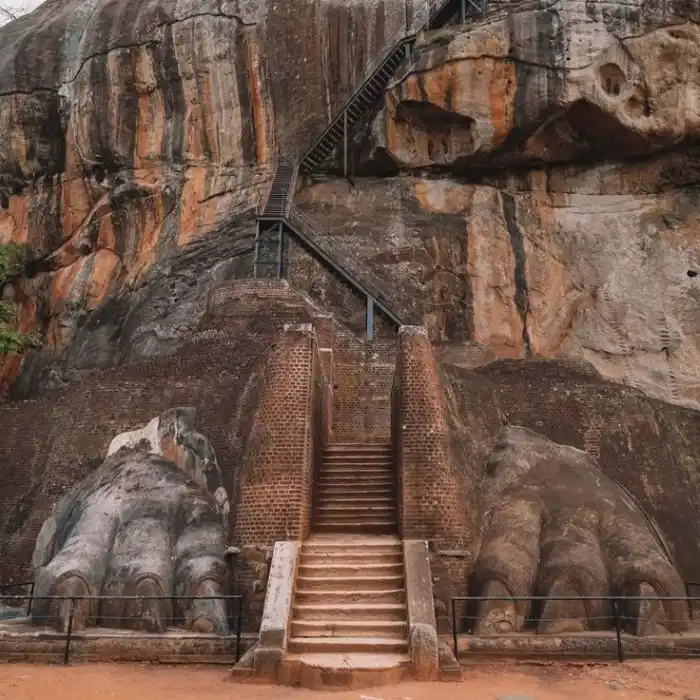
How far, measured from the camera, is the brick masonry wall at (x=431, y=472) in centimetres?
1132

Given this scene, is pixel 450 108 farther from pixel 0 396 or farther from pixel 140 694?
pixel 140 694

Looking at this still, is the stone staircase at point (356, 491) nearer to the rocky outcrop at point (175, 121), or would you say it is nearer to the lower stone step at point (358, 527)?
the lower stone step at point (358, 527)

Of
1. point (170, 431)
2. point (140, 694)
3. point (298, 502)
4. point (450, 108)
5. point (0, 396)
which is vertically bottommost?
point (140, 694)

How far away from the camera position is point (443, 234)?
25.9m

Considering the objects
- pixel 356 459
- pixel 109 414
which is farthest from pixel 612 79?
pixel 109 414

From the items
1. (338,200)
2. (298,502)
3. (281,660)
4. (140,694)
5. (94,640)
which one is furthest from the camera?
(338,200)

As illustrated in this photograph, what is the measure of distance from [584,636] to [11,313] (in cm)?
2244

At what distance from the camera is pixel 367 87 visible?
91.5 feet

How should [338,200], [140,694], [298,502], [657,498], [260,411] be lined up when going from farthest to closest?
[338,200] < [657,498] < [260,411] < [298,502] < [140,694]

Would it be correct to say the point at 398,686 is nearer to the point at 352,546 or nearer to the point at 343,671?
the point at 343,671

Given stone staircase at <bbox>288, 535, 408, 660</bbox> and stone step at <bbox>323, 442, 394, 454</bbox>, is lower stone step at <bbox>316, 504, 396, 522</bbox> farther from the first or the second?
stone step at <bbox>323, 442, 394, 454</bbox>

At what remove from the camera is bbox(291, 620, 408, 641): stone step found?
9703mm

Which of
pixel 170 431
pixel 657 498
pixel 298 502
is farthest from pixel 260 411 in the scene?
pixel 657 498

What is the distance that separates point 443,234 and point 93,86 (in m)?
13.4
